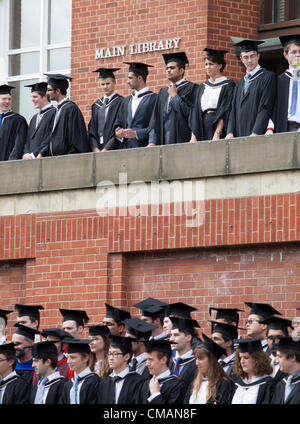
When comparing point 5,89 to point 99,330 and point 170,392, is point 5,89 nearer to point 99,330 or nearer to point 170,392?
point 99,330

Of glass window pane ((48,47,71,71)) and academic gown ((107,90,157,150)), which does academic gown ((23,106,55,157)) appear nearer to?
academic gown ((107,90,157,150))

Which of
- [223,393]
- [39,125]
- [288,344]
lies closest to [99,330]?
[223,393]

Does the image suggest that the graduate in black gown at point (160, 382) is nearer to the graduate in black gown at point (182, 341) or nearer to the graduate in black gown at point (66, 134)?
the graduate in black gown at point (182, 341)

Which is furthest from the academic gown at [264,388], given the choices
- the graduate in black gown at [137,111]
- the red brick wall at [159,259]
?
the graduate in black gown at [137,111]

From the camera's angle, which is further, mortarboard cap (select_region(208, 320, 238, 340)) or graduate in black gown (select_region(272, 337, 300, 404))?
mortarboard cap (select_region(208, 320, 238, 340))

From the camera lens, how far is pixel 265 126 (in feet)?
50.2

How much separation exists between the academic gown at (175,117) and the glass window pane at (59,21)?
5.92 meters

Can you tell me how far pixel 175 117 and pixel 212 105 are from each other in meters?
0.56

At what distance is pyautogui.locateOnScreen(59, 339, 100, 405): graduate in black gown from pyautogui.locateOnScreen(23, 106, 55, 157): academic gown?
4615 mm

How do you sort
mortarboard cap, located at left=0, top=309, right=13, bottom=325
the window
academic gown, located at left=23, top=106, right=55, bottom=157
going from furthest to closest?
the window → academic gown, located at left=23, top=106, right=55, bottom=157 → mortarboard cap, located at left=0, top=309, right=13, bottom=325

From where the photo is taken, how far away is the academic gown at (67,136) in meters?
17.0

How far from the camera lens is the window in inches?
866

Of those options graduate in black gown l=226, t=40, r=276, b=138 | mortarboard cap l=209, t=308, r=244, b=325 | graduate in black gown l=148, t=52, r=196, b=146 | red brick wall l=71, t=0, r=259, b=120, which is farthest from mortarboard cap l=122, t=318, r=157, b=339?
red brick wall l=71, t=0, r=259, b=120

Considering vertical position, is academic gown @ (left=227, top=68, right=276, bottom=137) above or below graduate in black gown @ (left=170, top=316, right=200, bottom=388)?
above
